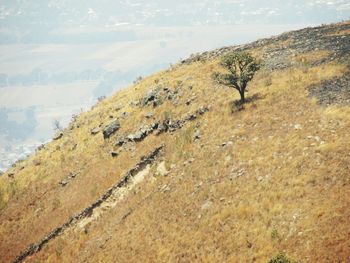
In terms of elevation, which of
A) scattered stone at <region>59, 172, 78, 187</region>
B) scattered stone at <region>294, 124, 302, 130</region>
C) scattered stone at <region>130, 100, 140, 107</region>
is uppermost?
scattered stone at <region>294, 124, 302, 130</region>

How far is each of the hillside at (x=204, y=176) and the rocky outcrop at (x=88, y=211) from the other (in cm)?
10

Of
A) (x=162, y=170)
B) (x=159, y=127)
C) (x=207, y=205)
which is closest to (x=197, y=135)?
(x=162, y=170)

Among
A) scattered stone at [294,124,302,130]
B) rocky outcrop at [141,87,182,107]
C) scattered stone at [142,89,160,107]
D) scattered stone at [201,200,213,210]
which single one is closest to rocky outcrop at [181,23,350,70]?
rocky outcrop at [141,87,182,107]

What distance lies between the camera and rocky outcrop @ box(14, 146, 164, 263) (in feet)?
104

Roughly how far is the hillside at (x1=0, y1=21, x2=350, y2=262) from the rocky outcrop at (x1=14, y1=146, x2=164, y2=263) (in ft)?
0.32

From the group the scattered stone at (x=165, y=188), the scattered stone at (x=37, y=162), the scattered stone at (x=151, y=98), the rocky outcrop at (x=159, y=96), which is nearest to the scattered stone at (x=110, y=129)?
the rocky outcrop at (x=159, y=96)

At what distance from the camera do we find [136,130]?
4184 cm

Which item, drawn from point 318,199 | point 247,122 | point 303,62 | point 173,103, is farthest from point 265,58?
point 318,199

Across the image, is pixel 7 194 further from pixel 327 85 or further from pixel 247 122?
pixel 327 85

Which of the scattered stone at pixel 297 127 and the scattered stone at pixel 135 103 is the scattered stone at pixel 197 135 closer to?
the scattered stone at pixel 297 127

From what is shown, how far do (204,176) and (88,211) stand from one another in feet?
38.1

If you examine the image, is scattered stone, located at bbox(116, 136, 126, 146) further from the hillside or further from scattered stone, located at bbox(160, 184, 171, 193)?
scattered stone, located at bbox(160, 184, 171, 193)

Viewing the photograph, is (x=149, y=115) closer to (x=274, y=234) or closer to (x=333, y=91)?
(x=333, y=91)

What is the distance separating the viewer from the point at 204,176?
89.6ft
